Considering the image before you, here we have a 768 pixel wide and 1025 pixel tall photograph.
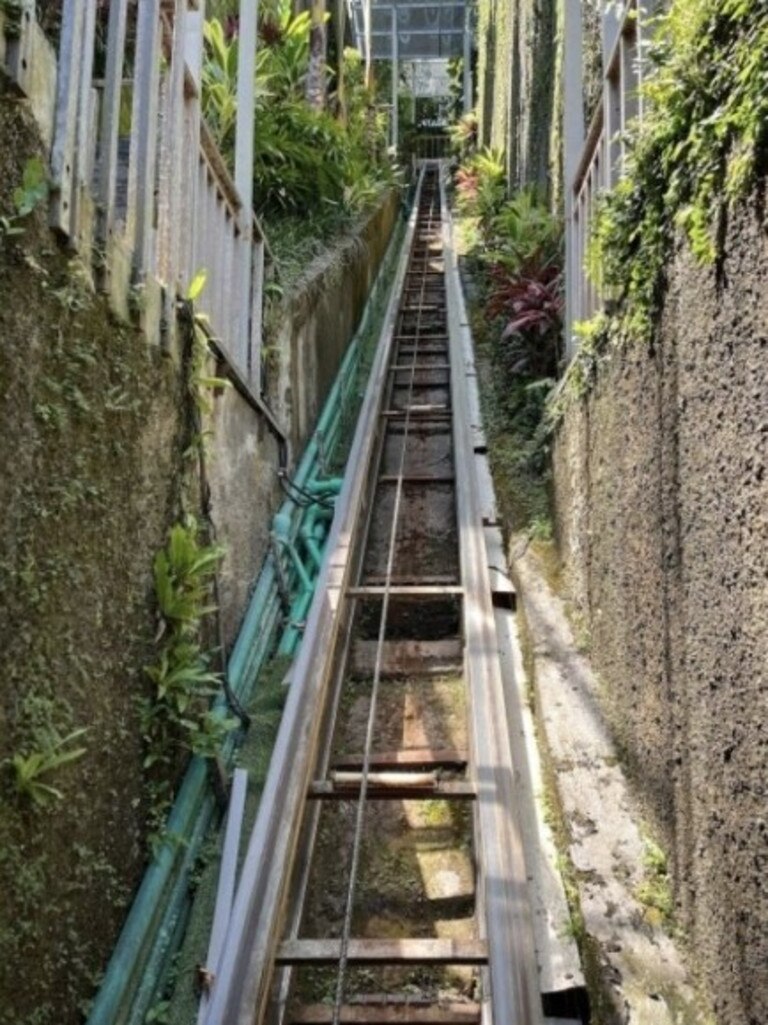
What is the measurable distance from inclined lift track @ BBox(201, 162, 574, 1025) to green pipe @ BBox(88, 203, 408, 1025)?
311mm

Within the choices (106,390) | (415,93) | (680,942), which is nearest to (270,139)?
(106,390)

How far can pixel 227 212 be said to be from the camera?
4.52 meters

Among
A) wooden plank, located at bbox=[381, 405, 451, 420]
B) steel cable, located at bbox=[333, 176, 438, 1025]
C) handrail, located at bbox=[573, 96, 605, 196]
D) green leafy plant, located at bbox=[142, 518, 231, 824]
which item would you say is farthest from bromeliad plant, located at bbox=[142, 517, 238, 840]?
wooden plank, located at bbox=[381, 405, 451, 420]

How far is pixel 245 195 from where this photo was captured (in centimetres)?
475

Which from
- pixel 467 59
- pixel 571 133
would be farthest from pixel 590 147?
pixel 467 59

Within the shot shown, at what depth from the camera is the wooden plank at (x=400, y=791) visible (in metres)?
2.84

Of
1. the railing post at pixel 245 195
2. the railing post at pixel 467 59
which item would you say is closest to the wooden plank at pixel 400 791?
the railing post at pixel 245 195

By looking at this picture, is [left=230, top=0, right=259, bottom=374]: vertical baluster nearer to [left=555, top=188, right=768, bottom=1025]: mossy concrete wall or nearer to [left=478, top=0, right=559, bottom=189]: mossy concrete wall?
[left=555, top=188, right=768, bottom=1025]: mossy concrete wall

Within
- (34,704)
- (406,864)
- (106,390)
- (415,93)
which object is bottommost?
(406,864)

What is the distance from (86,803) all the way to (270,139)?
5851 millimetres

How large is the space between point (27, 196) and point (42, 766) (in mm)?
1292

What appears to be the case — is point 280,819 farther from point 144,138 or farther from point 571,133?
point 571,133

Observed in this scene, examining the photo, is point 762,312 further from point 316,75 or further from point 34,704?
point 316,75

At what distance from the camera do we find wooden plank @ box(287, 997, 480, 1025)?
2.19 meters
